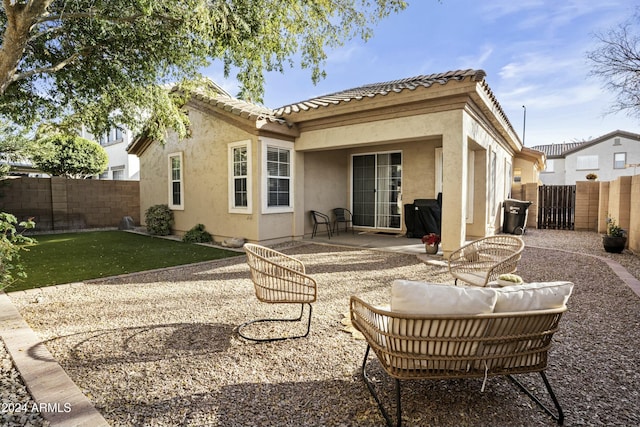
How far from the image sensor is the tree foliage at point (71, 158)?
49.3 feet

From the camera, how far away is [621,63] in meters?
8.80

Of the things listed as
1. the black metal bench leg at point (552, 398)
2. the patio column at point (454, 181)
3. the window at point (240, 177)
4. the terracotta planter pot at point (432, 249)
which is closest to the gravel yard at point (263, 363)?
the black metal bench leg at point (552, 398)

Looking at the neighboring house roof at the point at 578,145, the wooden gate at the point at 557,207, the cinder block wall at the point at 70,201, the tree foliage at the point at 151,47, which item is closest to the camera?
the tree foliage at the point at 151,47

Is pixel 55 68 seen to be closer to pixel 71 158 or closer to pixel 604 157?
pixel 71 158

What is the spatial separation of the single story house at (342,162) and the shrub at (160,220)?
0.80 feet

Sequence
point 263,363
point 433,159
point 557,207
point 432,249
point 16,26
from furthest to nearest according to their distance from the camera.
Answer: point 557,207 → point 433,159 → point 432,249 → point 16,26 → point 263,363

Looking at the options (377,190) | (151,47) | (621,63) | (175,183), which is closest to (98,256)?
(175,183)

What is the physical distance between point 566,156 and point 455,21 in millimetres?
28547

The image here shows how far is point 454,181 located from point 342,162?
5254 mm

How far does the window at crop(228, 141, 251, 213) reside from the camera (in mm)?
9078

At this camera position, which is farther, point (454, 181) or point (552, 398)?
point (454, 181)

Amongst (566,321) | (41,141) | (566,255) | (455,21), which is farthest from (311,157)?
(41,141)

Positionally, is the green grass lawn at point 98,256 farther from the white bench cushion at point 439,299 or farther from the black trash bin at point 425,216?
the white bench cushion at point 439,299

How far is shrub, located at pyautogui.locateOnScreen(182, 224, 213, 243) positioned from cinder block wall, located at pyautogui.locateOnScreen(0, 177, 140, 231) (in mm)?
5609
